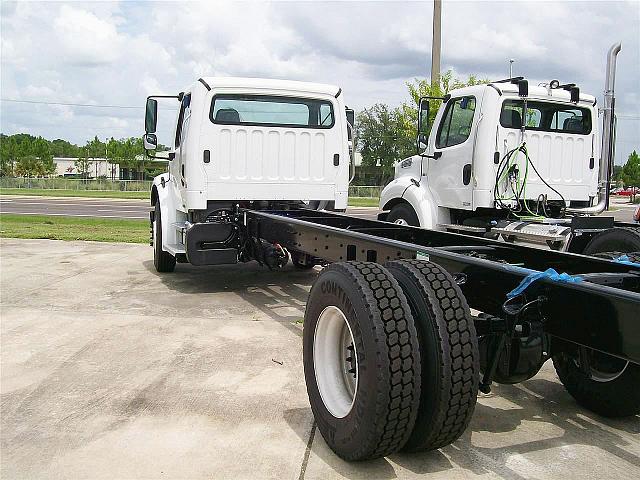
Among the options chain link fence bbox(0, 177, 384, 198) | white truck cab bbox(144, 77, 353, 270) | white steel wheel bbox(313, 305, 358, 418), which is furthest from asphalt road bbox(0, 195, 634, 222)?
chain link fence bbox(0, 177, 384, 198)

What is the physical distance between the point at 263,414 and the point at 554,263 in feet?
6.83

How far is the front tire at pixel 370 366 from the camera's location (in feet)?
9.71

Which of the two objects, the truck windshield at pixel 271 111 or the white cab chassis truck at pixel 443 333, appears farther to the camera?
the truck windshield at pixel 271 111

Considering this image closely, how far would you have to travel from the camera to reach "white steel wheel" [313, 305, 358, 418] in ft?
11.7

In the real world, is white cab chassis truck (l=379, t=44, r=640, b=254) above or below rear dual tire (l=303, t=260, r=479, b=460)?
above

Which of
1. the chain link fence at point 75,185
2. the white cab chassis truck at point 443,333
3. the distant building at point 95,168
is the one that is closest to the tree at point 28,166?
the distant building at point 95,168

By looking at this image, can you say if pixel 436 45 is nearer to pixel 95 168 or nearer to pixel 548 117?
pixel 548 117

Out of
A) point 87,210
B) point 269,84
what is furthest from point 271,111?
point 87,210

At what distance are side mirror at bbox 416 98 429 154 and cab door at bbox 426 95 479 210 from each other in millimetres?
106

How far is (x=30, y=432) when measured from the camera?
3797 millimetres

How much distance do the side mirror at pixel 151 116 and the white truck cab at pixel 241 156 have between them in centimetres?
1

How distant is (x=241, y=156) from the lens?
7891 mm

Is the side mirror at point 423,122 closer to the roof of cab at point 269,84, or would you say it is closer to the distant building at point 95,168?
the roof of cab at point 269,84

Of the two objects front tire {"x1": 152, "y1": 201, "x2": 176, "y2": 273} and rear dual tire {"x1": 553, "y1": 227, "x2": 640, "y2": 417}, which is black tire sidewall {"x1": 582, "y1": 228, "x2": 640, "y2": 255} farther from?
front tire {"x1": 152, "y1": 201, "x2": 176, "y2": 273}
